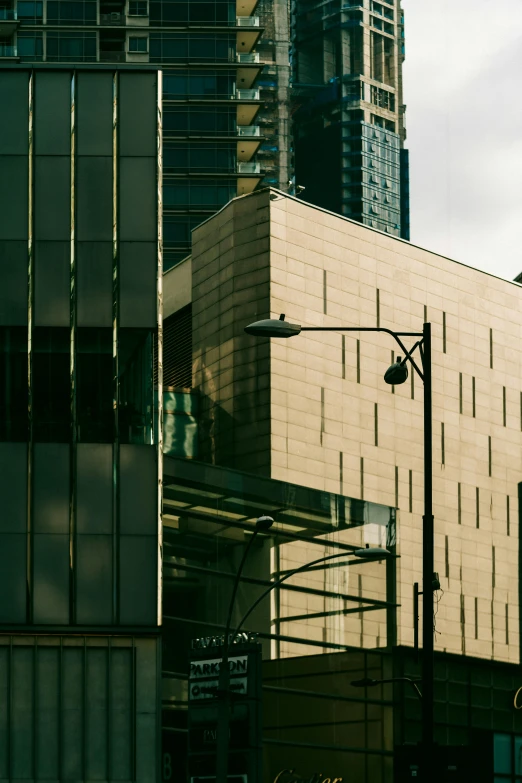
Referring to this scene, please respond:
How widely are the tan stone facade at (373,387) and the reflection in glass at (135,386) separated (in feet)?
134

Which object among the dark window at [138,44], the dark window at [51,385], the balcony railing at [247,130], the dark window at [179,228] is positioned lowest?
the dark window at [51,385]

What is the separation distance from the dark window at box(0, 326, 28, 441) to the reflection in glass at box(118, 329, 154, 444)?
207 cm

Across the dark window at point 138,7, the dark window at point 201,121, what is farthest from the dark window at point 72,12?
the dark window at point 201,121

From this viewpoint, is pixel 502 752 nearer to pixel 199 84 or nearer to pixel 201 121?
pixel 201 121

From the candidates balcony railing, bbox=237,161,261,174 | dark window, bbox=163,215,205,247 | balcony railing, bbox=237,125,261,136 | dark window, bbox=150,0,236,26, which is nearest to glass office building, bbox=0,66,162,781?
dark window, bbox=163,215,205,247

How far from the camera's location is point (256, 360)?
249 ft

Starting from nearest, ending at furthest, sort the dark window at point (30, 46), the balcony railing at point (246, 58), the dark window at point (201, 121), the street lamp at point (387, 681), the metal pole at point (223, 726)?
the metal pole at point (223, 726) < the street lamp at point (387, 681) < the dark window at point (30, 46) < the balcony railing at point (246, 58) < the dark window at point (201, 121)

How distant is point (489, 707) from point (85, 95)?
3843 cm

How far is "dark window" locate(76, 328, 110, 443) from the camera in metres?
32.6

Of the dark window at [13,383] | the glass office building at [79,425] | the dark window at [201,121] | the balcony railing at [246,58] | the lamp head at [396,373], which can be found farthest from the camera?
the dark window at [201,121]

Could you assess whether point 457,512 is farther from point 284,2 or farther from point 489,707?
point 284,2

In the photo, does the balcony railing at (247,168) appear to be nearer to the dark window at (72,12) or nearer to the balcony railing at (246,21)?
the balcony railing at (246,21)

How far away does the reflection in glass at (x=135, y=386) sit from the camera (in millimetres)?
32719

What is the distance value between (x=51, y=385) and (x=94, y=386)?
3.02ft
